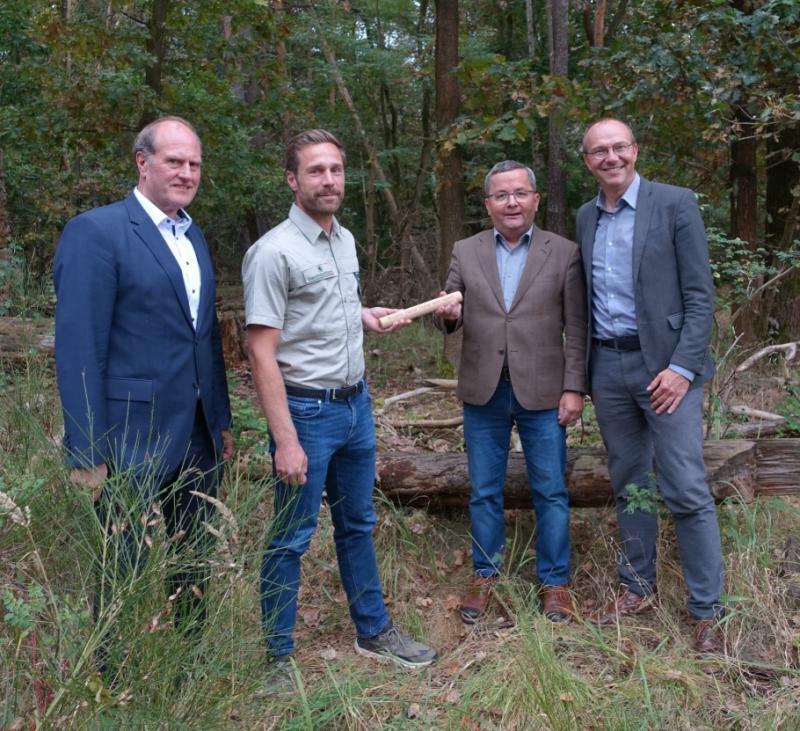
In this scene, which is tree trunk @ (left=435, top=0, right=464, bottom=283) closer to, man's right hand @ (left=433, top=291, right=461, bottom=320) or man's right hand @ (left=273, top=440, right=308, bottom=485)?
Result: man's right hand @ (left=433, top=291, right=461, bottom=320)

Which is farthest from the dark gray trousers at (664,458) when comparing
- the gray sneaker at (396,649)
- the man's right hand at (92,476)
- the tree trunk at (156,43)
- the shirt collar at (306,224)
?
the tree trunk at (156,43)

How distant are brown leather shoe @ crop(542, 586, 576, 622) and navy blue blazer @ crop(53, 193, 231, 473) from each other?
2.03 meters

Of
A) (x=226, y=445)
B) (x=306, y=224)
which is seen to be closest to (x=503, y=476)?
(x=226, y=445)

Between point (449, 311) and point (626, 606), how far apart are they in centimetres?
171

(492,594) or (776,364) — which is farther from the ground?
(776,364)

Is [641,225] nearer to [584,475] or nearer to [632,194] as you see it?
[632,194]

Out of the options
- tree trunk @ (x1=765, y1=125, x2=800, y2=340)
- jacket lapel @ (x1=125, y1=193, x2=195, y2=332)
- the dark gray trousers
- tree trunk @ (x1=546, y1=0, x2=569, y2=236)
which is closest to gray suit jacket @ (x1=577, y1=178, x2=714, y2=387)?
the dark gray trousers

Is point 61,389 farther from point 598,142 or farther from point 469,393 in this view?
point 598,142

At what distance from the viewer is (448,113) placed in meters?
9.87

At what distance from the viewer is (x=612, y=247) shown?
398 centimetres

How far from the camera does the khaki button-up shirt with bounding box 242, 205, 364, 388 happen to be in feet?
11.3

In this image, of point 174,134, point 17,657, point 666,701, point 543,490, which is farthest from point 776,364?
point 17,657

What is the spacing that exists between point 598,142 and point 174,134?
6.32ft

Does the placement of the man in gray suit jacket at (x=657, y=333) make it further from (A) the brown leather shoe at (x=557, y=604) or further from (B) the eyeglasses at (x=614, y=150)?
(A) the brown leather shoe at (x=557, y=604)
